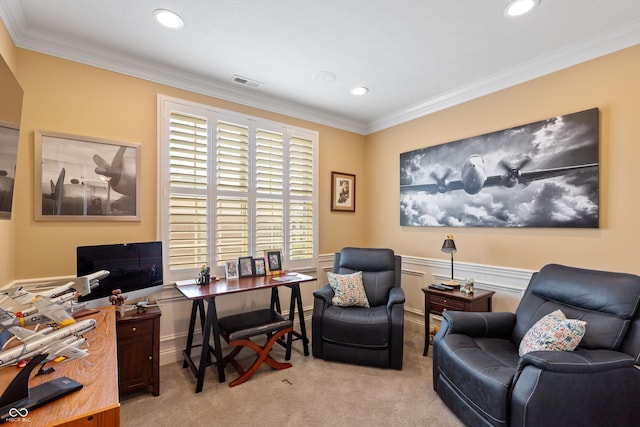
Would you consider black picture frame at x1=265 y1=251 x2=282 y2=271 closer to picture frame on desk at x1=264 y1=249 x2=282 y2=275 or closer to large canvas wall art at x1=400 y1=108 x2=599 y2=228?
picture frame on desk at x1=264 y1=249 x2=282 y2=275

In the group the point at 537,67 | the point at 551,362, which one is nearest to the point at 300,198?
the point at 537,67

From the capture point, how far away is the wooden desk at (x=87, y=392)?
97 centimetres

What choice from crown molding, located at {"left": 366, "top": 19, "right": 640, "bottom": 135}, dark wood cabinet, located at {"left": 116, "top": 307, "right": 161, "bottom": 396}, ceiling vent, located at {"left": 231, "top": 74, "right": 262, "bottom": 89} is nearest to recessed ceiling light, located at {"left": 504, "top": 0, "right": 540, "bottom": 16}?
crown molding, located at {"left": 366, "top": 19, "right": 640, "bottom": 135}

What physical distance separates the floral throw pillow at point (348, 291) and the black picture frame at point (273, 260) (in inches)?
23.7

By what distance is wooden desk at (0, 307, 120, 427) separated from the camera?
0.97 meters

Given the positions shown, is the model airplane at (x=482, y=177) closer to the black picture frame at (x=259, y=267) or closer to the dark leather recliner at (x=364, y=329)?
the dark leather recliner at (x=364, y=329)

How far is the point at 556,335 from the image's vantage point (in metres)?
1.88

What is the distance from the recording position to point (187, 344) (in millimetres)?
2826

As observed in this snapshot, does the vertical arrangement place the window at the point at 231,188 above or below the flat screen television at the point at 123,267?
above

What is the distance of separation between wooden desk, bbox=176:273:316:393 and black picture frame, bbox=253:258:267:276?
8cm

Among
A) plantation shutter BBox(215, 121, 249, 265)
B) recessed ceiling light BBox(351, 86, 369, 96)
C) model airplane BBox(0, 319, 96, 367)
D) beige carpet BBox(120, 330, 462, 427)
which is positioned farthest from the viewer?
recessed ceiling light BBox(351, 86, 369, 96)

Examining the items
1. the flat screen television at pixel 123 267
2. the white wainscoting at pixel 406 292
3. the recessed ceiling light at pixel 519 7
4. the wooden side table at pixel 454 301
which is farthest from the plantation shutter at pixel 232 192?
the recessed ceiling light at pixel 519 7

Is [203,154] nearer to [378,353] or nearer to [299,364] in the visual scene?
[299,364]

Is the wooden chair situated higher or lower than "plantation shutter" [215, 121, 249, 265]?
lower
